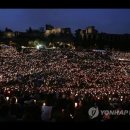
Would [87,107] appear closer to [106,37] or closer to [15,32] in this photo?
[106,37]

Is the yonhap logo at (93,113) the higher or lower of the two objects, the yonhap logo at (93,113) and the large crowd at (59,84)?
the lower

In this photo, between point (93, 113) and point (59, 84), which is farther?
point (59, 84)

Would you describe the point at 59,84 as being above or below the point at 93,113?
above

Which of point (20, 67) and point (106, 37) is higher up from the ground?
point (106, 37)

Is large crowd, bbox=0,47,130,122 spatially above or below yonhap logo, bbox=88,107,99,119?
above

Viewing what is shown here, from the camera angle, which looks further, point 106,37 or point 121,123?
point 106,37
